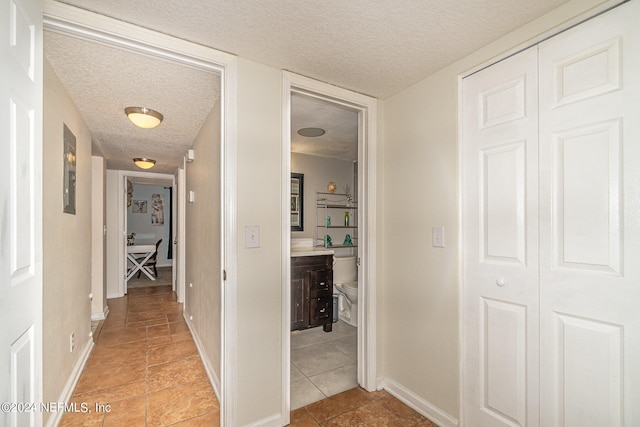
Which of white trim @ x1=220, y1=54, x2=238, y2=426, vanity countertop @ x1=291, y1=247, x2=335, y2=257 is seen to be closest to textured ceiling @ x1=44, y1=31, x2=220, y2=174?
white trim @ x1=220, y1=54, x2=238, y2=426

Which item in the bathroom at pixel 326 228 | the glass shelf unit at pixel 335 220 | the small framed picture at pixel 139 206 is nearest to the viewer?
the bathroom at pixel 326 228

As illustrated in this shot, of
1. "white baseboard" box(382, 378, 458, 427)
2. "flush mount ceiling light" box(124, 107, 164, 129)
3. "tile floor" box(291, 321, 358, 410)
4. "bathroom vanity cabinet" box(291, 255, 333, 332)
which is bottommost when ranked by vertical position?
"tile floor" box(291, 321, 358, 410)

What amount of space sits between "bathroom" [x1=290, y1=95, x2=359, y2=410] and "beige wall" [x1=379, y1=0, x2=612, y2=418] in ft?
1.67

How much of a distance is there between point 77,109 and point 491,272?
10.9 feet

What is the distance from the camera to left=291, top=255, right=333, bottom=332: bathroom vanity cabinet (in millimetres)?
3326

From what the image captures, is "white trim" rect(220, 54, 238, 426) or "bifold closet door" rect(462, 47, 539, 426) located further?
"white trim" rect(220, 54, 238, 426)

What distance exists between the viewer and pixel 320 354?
2924 mm

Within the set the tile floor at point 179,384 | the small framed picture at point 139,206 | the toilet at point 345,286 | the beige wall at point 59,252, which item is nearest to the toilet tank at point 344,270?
the toilet at point 345,286

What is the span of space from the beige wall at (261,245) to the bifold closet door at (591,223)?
55.9 inches

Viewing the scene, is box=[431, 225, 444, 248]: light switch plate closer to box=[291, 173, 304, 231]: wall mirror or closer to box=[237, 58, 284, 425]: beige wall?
box=[237, 58, 284, 425]: beige wall

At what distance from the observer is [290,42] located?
5.22 feet

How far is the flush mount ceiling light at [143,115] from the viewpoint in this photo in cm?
238

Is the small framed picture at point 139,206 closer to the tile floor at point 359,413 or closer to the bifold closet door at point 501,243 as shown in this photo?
the tile floor at point 359,413

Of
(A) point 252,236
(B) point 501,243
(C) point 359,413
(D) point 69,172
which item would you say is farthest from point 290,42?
(C) point 359,413
